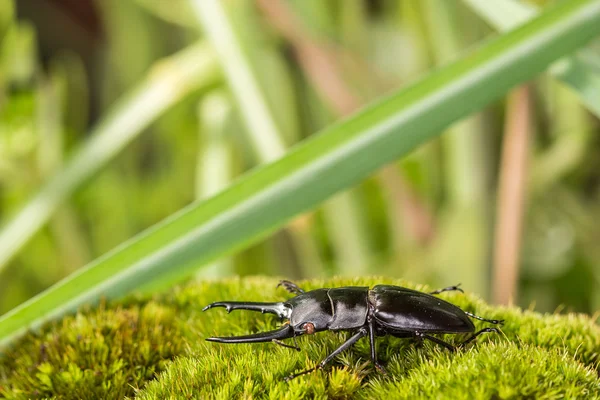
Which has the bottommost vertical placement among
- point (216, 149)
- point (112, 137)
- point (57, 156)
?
point (216, 149)

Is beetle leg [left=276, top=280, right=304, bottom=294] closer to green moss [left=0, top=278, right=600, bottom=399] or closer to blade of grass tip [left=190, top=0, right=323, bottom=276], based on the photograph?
green moss [left=0, top=278, right=600, bottom=399]

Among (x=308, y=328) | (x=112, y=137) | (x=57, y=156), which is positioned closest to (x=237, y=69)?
(x=112, y=137)

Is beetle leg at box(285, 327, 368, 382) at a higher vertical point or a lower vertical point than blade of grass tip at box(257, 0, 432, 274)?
lower

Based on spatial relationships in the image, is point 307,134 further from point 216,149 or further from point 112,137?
point 112,137

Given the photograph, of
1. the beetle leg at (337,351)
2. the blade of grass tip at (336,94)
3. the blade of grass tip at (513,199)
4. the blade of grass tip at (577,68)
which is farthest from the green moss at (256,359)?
the blade of grass tip at (336,94)

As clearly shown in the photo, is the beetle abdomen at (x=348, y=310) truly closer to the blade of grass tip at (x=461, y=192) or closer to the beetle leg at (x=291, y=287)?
the beetle leg at (x=291, y=287)

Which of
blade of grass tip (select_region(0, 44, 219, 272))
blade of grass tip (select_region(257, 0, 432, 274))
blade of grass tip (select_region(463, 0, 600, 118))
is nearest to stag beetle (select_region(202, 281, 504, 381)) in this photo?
blade of grass tip (select_region(463, 0, 600, 118))

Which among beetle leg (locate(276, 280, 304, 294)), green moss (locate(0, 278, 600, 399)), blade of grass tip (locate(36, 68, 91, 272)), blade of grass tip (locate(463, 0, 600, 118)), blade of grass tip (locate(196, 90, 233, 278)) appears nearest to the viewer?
green moss (locate(0, 278, 600, 399))

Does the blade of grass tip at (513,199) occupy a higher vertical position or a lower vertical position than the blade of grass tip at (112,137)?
lower
